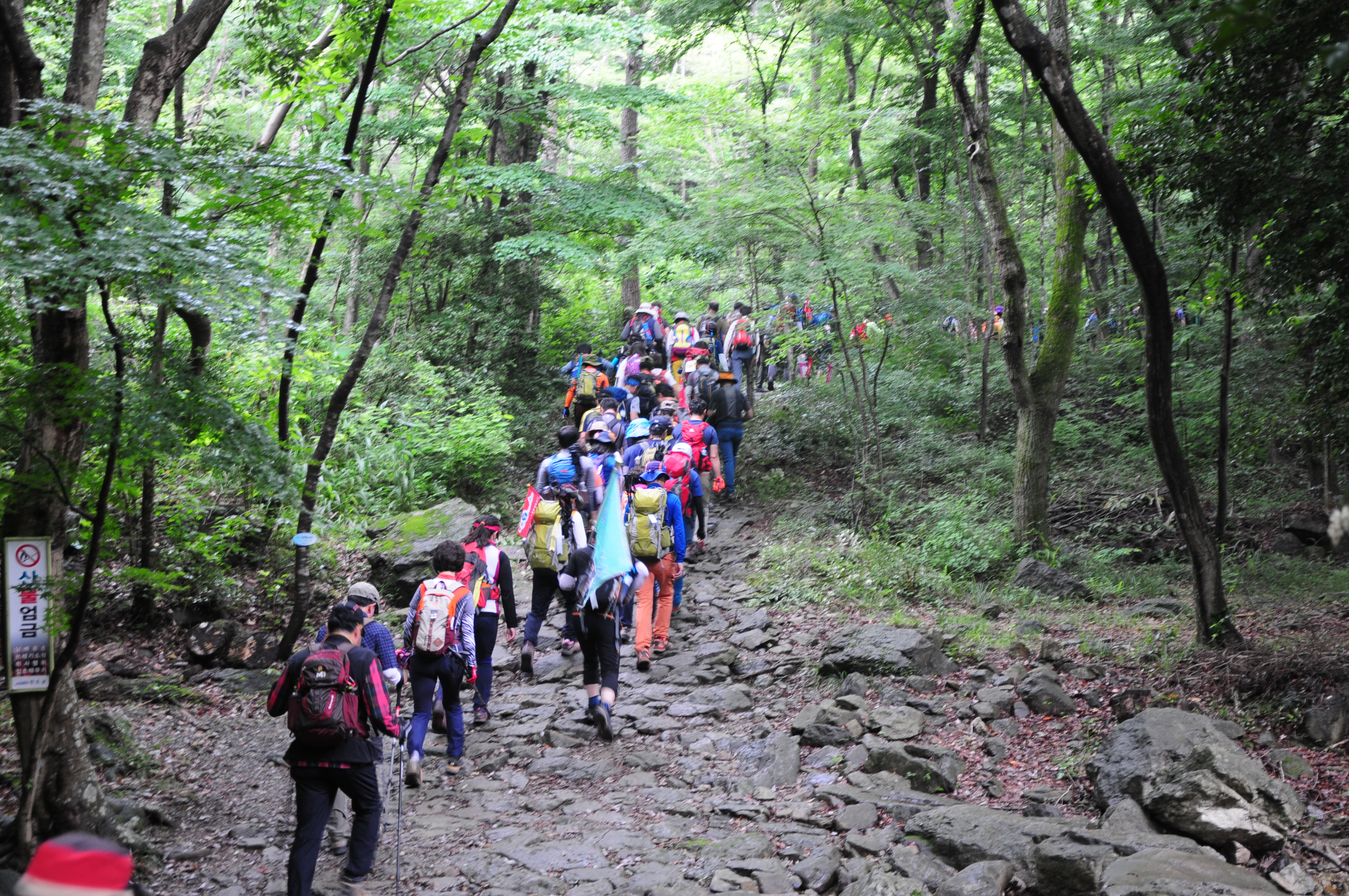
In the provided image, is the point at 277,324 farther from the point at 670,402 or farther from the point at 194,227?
the point at 670,402

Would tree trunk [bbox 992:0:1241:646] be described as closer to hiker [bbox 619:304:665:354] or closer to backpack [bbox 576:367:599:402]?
backpack [bbox 576:367:599:402]

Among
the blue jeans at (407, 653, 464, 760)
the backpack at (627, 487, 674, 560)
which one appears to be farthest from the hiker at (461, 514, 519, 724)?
the backpack at (627, 487, 674, 560)

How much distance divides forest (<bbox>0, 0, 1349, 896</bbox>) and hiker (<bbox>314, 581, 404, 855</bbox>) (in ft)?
1.49

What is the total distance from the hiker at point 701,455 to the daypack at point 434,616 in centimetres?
476

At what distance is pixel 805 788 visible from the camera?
6734mm

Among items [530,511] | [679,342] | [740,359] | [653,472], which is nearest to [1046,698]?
[653,472]

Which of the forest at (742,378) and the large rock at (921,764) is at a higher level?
the forest at (742,378)

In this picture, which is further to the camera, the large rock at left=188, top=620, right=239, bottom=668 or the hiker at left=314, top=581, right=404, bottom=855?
the large rock at left=188, top=620, right=239, bottom=668

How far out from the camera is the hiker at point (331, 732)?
4.88 m

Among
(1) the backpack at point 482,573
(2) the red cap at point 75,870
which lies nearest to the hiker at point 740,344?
(1) the backpack at point 482,573

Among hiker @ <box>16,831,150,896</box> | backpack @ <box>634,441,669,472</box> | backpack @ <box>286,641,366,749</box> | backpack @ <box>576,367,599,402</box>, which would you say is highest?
backpack @ <box>576,367,599,402</box>

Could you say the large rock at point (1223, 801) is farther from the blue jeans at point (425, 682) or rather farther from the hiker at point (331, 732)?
the blue jeans at point (425, 682)

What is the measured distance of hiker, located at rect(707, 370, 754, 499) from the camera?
533 inches

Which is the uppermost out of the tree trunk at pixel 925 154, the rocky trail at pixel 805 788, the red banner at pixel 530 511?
the tree trunk at pixel 925 154
